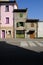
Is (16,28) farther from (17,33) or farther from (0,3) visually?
(0,3)

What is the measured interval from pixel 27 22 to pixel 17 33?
12.7 ft

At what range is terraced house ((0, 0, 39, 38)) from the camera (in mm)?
51938

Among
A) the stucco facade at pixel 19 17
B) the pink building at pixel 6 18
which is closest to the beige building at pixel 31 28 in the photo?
the stucco facade at pixel 19 17

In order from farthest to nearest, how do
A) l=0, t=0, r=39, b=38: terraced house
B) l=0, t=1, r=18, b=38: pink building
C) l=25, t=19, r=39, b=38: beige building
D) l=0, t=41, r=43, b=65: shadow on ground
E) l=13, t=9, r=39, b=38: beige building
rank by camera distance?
l=0, t=1, r=18, b=38: pink building → l=0, t=0, r=39, b=38: terraced house → l=13, t=9, r=39, b=38: beige building → l=25, t=19, r=39, b=38: beige building → l=0, t=41, r=43, b=65: shadow on ground

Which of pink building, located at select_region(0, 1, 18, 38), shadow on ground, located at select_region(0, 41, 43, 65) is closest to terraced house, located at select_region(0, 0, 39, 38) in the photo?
pink building, located at select_region(0, 1, 18, 38)

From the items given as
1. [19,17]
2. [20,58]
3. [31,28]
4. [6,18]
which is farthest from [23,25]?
[20,58]

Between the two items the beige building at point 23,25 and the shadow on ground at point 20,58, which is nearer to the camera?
the shadow on ground at point 20,58

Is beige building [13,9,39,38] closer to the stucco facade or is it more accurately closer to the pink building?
the stucco facade

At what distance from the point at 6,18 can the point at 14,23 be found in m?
2.49

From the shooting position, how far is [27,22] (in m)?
51.9

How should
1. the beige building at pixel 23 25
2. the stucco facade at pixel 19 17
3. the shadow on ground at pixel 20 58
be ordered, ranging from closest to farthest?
the shadow on ground at pixel 20 58, the beige building at pixel 23 25, the stucco facade at pixel 19 17

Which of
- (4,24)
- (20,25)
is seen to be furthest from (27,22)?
(4,24)

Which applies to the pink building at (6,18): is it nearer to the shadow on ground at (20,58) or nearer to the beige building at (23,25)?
the beige building at (23,25)

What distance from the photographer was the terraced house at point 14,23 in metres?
51.9
